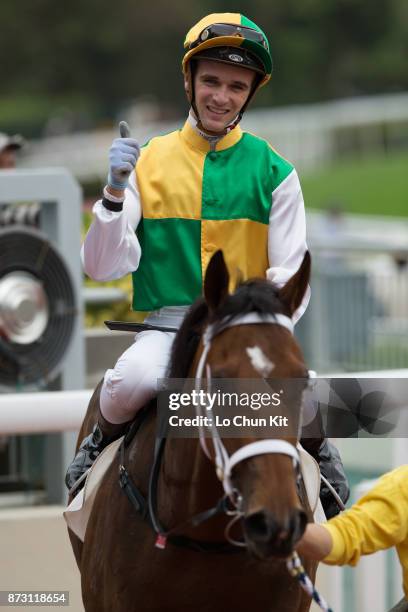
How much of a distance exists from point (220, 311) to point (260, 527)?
58 cm

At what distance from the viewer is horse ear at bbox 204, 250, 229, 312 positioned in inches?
139

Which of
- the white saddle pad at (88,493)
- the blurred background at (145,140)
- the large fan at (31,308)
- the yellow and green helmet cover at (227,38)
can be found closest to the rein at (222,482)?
the white saddle pad at (88,493)

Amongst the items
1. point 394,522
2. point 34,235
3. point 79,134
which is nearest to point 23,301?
point 34,235

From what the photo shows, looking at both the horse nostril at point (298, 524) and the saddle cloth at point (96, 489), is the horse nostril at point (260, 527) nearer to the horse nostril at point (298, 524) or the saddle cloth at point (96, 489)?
the horse nostril at point (298, 524)

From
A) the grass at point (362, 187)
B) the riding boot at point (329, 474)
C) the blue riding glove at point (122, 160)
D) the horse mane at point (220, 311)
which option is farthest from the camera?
the grass at point (362, 187)

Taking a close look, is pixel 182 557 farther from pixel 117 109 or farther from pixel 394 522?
pixel 117 109

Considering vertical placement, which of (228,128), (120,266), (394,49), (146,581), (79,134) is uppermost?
(394,49)

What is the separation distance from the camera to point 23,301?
23.1ft

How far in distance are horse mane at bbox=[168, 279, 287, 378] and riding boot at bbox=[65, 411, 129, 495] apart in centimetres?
64

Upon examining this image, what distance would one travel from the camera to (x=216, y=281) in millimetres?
3572

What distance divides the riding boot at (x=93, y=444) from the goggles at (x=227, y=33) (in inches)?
46.1

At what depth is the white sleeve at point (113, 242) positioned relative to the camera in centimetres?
416

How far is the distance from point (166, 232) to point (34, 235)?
9.03 ft

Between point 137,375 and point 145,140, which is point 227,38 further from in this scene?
point 145,140
